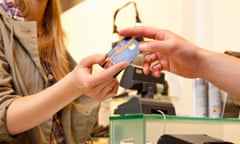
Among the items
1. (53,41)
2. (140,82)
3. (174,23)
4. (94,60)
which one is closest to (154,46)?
(94,60)

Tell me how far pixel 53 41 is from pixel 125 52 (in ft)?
1.27

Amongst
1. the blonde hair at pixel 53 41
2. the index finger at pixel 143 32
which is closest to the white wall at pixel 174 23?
the blonde hair at pixel 53 41

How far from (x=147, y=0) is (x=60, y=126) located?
3.86ft

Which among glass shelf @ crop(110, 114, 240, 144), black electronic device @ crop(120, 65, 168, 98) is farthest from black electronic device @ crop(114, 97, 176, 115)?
black electronic device @ crop(120, 65, 168, 98)

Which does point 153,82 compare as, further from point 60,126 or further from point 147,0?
point 60,126

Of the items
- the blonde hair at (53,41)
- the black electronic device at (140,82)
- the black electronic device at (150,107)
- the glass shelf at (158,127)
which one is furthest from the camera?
the black electronic device at (140,82)

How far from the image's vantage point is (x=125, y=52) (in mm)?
767

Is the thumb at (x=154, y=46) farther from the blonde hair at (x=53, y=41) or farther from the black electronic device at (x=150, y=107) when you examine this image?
the blonde hair at (x=53, y=41)

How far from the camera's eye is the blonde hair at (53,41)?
102 centimetres

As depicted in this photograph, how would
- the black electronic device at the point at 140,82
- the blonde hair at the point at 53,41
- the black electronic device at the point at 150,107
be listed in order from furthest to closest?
the black electronic device at the point at 140,82 < the blonde hair at the point at 53,41 < the black electronic device at the point at 150,107

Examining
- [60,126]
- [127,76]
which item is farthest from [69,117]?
[127,76]

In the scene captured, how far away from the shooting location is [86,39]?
2.06 metres

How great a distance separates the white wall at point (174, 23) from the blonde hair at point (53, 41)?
1.76 ft

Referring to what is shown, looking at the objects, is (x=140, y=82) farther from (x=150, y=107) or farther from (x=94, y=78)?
(x=94, y=78)
